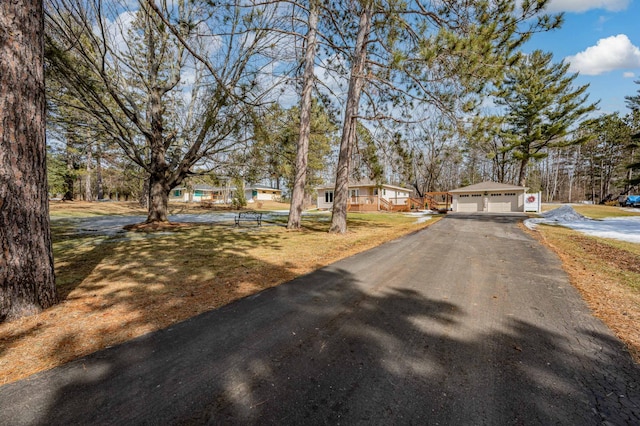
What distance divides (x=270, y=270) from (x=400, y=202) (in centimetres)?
2920

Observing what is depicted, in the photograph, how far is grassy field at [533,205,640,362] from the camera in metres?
3.08

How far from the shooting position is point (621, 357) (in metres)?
2.38

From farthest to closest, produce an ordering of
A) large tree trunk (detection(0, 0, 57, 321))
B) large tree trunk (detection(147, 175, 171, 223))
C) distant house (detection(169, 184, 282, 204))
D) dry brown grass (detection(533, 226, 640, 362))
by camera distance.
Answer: distant house (detection(169, 184, 282, 204)) < large tree trunk (detection(147, 175, 171, 223)) < dry brown grass (detection(533, 226, 640, 362)) < large tree trunk (detection(0, 0, 57, 321))

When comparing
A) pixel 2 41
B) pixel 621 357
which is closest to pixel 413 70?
pixel 621 357

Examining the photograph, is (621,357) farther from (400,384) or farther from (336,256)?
(336,256)

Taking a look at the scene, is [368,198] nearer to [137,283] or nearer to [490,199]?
[490,199]

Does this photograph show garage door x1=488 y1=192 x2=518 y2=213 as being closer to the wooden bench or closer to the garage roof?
the garage roof

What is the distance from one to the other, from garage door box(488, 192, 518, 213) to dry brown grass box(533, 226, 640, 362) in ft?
72.1

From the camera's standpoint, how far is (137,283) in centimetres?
440

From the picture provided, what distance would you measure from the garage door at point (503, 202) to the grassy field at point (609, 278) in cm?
2190

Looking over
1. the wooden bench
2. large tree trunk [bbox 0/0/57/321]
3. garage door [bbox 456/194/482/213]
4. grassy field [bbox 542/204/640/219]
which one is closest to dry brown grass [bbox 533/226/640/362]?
large tree trunk [bbox 0/0/57/321]

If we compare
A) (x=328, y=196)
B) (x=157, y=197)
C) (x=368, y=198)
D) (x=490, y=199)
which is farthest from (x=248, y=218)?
(x=490, y=199)

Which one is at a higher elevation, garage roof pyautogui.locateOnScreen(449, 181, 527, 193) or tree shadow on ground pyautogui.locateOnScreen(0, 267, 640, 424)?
garage roof pyautogui.locateOnScreen(449, 181, 527, 193)

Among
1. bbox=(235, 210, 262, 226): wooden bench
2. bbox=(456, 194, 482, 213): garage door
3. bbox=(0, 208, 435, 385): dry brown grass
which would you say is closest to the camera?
bbox=(0, 208, 435, 385): dry brown grass
